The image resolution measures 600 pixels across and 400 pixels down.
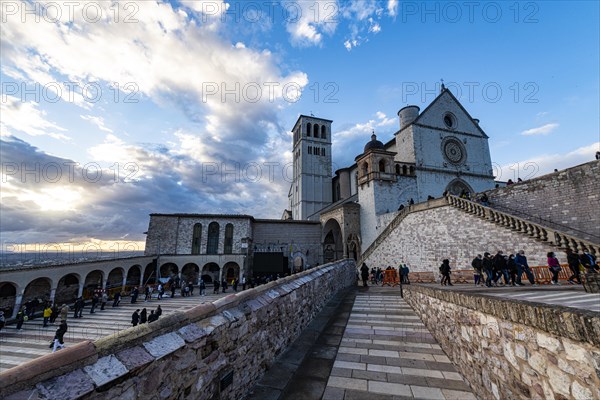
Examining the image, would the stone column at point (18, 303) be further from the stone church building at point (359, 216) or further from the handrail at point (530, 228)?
the handrail at point (530, 228)

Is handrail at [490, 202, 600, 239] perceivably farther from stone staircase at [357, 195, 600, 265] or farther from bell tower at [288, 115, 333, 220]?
bell tower at [288, 115, 333, 220]

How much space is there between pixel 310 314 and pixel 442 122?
33673 mm

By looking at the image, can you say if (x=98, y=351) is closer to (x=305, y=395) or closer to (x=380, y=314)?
(x=305, y=395)

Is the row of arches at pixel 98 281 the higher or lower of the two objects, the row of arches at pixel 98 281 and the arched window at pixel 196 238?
the lower

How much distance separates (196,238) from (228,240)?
12.7ft

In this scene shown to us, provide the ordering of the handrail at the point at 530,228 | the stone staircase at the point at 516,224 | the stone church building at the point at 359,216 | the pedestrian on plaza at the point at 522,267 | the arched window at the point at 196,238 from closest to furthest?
1. the pedestrian on plaza at the point at 522,267
2. the handrail at the point at 530,228
3. the stone staircase at the point at 516,224
4. the stone church building at the point at 359,216
5. the arched window at the point at 196,238

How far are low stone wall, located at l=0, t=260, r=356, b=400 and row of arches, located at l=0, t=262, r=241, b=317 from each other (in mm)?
21716

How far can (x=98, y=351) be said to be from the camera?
1860mm

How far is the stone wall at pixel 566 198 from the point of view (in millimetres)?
13875

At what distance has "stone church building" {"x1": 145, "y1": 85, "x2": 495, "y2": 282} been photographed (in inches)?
1136

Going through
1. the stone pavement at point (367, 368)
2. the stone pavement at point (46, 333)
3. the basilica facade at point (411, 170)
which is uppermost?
the basilica facade at point (411, 170)

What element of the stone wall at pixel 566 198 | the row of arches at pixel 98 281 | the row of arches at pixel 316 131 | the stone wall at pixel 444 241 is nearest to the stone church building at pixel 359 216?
the row of arches at pixel 98 281

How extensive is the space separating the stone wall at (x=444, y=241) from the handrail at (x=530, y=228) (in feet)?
0.92

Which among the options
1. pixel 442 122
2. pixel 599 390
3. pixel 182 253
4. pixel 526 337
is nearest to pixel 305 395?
pixel 526 337
